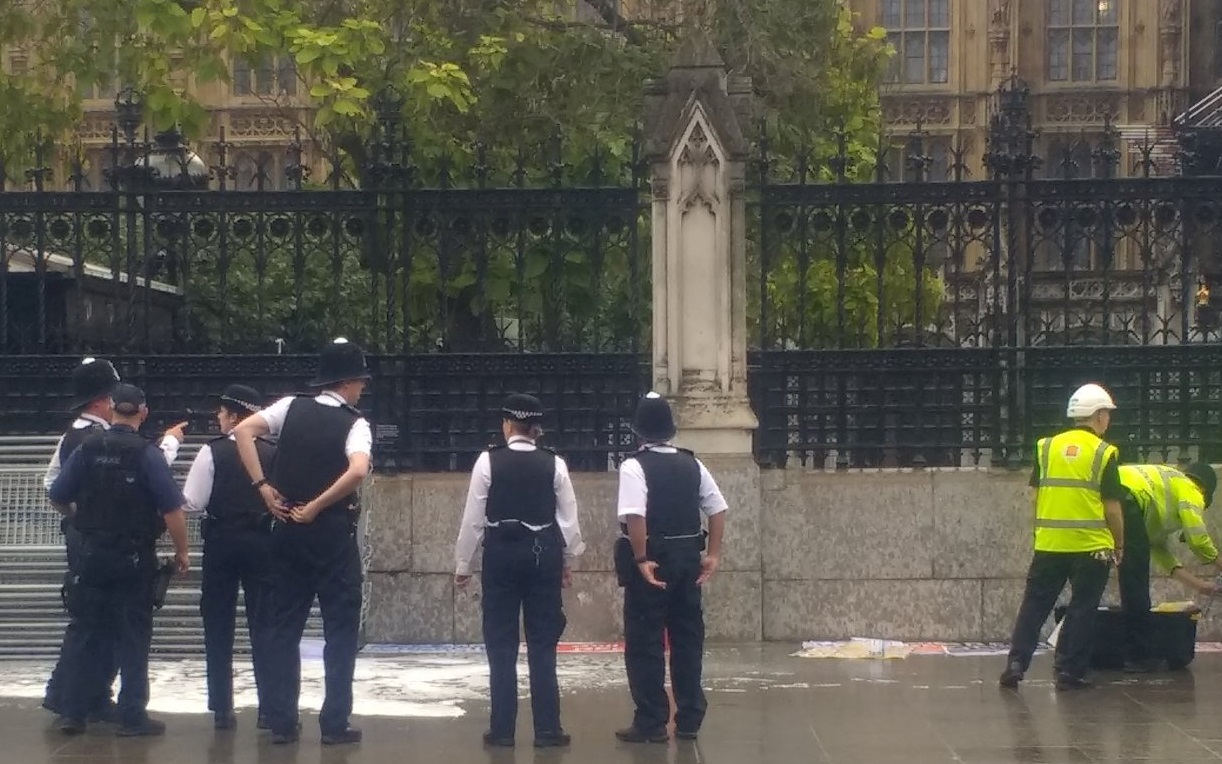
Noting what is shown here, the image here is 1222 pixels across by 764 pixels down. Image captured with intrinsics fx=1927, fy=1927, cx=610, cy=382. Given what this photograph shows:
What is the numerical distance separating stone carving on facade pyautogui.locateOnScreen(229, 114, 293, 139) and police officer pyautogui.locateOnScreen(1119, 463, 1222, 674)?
108 feet

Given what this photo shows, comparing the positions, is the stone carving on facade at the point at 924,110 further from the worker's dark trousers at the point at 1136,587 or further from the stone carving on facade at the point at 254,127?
the worker's dark trousers at the point at 1136,587

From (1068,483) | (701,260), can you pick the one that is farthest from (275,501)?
(1068,483)

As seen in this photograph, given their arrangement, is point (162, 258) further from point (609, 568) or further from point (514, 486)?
point (514, 486)

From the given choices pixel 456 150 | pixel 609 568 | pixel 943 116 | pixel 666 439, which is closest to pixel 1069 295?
pixel 609 568

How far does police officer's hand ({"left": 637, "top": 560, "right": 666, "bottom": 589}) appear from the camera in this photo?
948 cm

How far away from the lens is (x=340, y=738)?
959 centimetres

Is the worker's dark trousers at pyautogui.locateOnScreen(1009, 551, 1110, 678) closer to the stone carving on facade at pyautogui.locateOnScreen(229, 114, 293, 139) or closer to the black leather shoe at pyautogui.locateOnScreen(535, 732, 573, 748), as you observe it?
the black leather shoe at pyautogui.locateOnScreen(535, 732, 573, 748)

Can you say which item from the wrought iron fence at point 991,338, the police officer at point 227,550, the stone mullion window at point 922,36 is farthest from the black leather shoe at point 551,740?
the stone mullion window at point 922,36

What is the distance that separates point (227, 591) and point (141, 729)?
81 cm

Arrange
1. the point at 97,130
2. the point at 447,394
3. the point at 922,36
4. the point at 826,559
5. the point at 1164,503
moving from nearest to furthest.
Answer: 1. the point at 1164,503
2. the point at 826,559
3. the point at 447,394
4. the point at 97,130
5. the point at 922,36

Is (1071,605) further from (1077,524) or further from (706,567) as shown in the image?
(706,567)

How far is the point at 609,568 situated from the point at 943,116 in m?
34.9

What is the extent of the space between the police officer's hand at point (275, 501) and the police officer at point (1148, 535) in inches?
204

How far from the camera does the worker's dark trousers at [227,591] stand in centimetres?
984
